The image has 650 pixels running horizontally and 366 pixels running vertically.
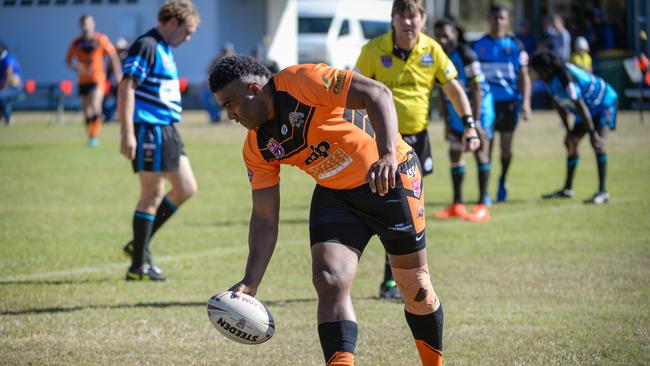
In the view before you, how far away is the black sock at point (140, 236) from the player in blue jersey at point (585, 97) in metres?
6.33

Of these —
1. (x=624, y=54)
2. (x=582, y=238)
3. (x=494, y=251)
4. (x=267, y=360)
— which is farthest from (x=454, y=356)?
(x=624, y=54)

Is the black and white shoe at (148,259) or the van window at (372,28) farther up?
the black and white shoe at (148,259)

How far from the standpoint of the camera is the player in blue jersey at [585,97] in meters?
12.9

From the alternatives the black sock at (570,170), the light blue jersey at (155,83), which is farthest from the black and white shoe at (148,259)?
the black sock at (570,170)

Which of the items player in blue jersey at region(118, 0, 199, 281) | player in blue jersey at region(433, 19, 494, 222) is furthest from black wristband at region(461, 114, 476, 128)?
player in blue jersey at region(433, 19, 494, 222)

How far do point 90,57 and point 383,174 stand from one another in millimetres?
18609

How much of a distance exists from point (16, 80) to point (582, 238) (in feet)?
67.9

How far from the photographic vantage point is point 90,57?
72.6ft

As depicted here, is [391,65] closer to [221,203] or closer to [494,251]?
[494,251]

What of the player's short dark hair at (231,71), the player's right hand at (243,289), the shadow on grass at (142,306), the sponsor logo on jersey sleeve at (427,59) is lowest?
the shadow on grass at (142,306)

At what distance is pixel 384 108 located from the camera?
472 centimetres

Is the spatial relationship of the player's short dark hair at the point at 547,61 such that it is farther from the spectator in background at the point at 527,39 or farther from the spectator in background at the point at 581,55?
the spectator in background at the point at 527,39

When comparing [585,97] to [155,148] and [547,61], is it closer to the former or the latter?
[547,61]

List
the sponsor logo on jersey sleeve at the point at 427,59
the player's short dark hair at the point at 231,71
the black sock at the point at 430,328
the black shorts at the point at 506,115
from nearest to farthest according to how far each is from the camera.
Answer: the player's short dark hair at the point at 231,71
the black sock at the point at 430,328
the sponsor logo on jersey sleeve at the point at 427,59
the black shorts at the point at 506,115
